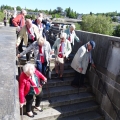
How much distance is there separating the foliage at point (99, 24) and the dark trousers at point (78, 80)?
4187cm

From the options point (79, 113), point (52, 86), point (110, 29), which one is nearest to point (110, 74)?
point (79, 113)

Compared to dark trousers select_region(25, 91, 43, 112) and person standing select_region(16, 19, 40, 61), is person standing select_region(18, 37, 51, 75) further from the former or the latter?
dark trousers select_region(25, 91, 43, 112)

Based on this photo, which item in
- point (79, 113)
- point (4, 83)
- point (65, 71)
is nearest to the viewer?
point (4, 83)

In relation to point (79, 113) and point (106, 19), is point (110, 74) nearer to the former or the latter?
point (79, 113)

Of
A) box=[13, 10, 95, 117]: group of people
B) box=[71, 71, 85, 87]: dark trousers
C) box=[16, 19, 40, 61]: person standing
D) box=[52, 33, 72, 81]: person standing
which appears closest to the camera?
box=[13, 10, 95, 117]: group of people

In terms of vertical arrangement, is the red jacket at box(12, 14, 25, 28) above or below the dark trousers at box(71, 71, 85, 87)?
above

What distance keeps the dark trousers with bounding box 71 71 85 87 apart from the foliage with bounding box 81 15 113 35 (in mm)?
41868

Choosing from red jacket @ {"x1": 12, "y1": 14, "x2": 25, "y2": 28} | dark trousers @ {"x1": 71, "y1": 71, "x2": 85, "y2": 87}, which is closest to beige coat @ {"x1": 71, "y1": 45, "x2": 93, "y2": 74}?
dark trousers @ {"x1": 71, "y1": 71, "x2": 85, "y2": 87}

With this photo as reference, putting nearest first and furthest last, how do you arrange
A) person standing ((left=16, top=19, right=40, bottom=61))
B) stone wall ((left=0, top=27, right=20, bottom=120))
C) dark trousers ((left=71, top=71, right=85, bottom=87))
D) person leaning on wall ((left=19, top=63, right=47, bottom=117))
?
stone wall ((left=0, top=27, right=20, bottom=120)) → person leaning on wall ((left=19, top=63, right=47, bottom=117)) → person standing ((left=16, top=19, right=40, bottom=61)) → dark trousers ((left=71, top=71, right=85, bottom=87))

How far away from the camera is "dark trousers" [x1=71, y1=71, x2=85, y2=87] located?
5496 millimetres

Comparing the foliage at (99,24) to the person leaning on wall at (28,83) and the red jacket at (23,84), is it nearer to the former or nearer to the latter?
the person leaning on wall at (28,83)

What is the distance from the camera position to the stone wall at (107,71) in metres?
4.64

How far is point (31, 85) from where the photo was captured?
362cm

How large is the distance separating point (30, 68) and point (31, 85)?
1.78 ft
